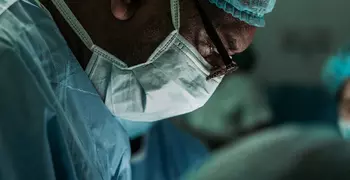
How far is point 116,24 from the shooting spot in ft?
3.25

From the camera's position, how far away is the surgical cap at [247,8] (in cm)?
100

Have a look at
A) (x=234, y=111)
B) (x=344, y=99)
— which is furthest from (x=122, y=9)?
(x=234, y=111)

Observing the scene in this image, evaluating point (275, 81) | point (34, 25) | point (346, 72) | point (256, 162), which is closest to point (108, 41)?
point (34, 25)

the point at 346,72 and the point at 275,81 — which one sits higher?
the point at 346,72

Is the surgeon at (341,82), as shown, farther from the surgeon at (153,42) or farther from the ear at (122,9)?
the ear at (122,9)

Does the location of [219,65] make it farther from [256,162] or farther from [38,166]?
[256,162]

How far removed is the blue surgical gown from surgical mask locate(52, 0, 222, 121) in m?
0.04

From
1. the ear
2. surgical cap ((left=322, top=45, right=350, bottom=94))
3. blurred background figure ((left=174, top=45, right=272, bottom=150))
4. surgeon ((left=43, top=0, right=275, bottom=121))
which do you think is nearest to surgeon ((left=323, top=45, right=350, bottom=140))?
surgical cap ((left=322, top=45, right=350, bottom=94))

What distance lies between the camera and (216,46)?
1.04 m

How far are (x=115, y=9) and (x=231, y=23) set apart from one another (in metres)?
0.23

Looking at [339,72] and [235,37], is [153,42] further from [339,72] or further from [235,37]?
[339,72]

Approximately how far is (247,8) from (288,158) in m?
0.63

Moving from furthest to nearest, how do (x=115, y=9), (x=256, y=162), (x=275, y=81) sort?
(x=275, y=81) < (x=115, y=9) < (x=256, y=162)

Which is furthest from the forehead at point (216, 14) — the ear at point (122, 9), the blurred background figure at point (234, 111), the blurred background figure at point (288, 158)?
the blurred background figure at point (234, 111)
